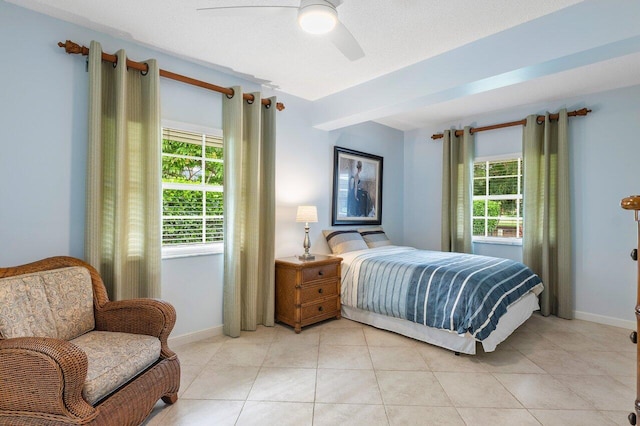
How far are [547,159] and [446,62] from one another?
2077 millimetres

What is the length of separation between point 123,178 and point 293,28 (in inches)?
67.8

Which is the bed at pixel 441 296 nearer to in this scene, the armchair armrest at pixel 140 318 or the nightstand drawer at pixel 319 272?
the nightstand drawer at pixel 319 272

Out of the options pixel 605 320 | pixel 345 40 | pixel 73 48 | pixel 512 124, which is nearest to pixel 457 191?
pixel 512 124

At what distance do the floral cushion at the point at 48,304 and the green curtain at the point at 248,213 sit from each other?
4.04ft

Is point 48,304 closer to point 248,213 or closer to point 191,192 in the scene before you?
point 191,192

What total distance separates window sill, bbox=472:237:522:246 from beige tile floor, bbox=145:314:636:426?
4.27 ft

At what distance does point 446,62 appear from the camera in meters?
2.73

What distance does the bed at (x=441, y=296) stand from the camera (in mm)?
2658

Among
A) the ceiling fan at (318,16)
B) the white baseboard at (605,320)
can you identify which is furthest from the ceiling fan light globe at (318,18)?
the white baseboard at (605,320)

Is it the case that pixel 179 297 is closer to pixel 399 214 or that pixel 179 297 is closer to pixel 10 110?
pixel 10 110

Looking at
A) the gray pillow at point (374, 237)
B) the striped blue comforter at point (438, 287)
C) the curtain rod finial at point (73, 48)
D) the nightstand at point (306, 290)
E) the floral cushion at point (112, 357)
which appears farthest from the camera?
the gray pillow at point (374, 237)

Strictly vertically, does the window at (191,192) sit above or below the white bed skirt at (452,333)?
above

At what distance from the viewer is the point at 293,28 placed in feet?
7.91

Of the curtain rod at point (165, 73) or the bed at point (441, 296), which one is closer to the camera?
the curtain rod at point (165, 73)
